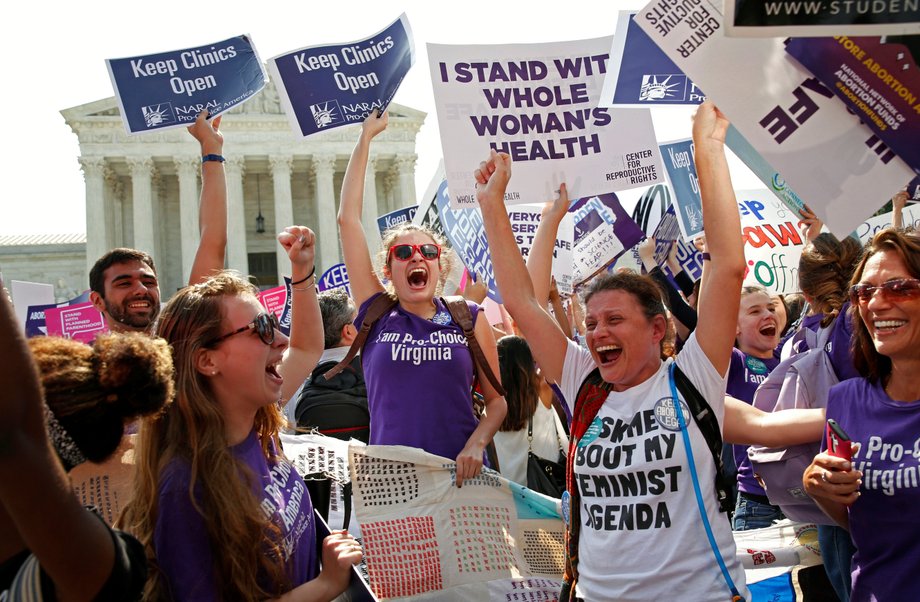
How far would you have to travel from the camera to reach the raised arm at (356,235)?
3.86m

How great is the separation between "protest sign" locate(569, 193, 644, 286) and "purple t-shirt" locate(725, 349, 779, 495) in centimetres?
341

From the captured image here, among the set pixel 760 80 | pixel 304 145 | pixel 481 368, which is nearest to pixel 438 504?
pixel 481 368

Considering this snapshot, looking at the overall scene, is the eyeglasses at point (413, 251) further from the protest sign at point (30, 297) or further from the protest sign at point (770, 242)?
the protest sign at point (30, 297)

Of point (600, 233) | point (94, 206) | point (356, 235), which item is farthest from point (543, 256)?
point (94, 206)

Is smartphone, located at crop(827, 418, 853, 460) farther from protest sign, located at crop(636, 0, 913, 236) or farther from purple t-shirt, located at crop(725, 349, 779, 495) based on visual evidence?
purple t-shirt, located at crop(725, 349, 779, 495)

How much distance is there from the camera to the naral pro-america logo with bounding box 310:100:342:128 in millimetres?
5070

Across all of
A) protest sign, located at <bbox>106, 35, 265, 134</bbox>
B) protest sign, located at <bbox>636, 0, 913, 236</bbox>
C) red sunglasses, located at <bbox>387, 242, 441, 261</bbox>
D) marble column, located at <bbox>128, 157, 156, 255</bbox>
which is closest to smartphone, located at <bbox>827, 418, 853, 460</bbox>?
protest sign, located at <bbox>636, 0, 913, 236</bbox>

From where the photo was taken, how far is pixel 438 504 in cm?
322

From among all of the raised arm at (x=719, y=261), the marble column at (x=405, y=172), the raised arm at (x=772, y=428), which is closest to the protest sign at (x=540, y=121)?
the raised arm at (x=719, y=261)

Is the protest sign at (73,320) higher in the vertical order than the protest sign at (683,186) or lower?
lower

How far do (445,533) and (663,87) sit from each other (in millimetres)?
2615

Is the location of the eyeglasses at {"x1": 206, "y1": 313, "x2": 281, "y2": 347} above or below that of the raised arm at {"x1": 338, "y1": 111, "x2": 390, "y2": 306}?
below

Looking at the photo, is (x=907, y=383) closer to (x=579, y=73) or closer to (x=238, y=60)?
(x=579, y=73)

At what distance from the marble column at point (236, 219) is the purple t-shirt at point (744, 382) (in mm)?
43282
